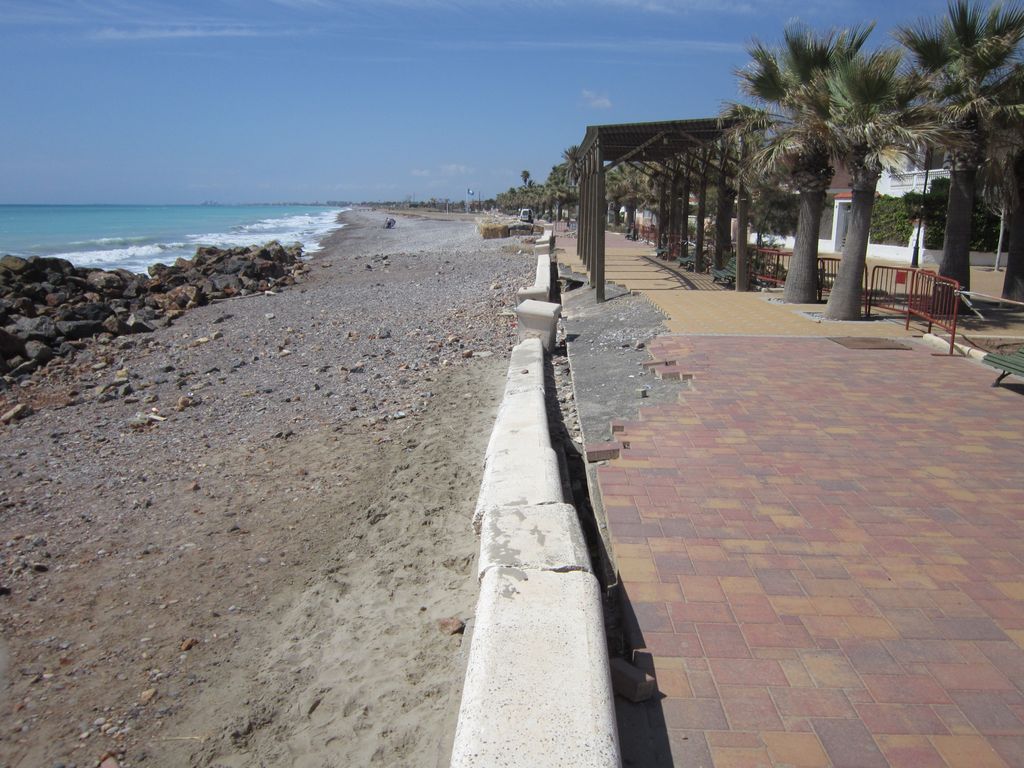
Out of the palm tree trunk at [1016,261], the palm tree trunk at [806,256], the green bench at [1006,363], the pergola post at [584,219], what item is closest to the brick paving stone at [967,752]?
the green bench at [1006,363]

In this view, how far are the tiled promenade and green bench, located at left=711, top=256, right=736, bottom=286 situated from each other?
31.3ft

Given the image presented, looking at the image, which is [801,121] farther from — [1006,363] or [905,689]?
[905,689]

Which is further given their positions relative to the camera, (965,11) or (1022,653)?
(965,11)

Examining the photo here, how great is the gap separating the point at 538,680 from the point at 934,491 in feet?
11.4

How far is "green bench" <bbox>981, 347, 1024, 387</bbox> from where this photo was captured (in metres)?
6.87

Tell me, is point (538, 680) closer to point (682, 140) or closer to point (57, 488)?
point (57, 488)

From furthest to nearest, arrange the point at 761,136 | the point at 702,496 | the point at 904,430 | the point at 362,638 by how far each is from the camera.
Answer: the point at 761,136, the point at 904,430, the point at 702,496, the point at 362,638

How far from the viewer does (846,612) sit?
11.2 feet

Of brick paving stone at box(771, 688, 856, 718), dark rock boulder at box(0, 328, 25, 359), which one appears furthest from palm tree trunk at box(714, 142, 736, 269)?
brick paving stone at box(771, 688, 856, 718)

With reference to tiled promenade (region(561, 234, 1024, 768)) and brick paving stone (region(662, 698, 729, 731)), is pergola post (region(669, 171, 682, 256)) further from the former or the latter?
brick paving stone (region(662, 698, 729, 731))

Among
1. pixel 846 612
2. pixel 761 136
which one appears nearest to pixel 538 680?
pixel 846 612

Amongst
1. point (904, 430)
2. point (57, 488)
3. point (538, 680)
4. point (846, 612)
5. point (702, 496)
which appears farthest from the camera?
point (57, 488)

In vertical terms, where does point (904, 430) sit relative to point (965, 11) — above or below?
below

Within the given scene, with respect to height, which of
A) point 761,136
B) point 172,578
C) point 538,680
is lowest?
point 172,578
